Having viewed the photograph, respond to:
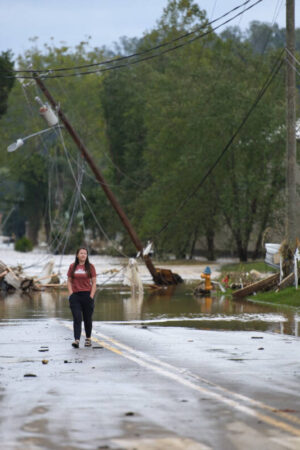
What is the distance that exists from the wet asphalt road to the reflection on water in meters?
3.34

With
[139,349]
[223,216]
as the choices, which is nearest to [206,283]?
[139,349]

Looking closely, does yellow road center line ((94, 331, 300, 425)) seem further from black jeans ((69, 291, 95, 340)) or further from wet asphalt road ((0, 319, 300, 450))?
black jeans ((69, 291, 95, 340))

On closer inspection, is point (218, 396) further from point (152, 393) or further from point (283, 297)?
point (283, 297)

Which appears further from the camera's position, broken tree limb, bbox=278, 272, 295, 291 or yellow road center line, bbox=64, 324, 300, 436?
broken tree limb, bbox=278, 272, 295, 291

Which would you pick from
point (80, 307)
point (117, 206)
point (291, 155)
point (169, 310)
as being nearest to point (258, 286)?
point (291, 155)

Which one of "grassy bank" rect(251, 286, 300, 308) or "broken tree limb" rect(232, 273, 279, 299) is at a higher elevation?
"broken tree limb" rect(232, 273, 279, 299)

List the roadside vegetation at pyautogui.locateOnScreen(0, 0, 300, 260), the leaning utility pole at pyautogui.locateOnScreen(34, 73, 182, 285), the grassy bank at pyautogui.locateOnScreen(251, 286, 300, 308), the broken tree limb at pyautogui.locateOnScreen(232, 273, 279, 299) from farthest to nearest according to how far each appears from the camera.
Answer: the roadside vegetation at pyautogui.locateOnScreen(0, 0, 300, 260) → the leaning utility pole at pyautogui.locateOnScreen(34, 73, 182, 285) → the broken tree limb at pyautogui.locateOnScreen(232, 273, 279, 299) → the grassy bank at pyautogui.locateOnScreen(251, 286, 300, 308)

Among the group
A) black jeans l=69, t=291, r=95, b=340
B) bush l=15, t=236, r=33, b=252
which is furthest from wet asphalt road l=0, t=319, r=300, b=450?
bush l=15, t=236, r=33, b=252

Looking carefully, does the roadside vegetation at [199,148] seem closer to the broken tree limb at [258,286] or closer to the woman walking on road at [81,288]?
the broken tree limb at [258,286]

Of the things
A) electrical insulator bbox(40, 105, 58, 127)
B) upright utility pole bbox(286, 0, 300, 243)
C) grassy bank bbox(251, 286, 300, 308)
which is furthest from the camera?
electrical insulator bbox(40, 105, 58, 127)

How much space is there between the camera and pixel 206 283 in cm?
3288

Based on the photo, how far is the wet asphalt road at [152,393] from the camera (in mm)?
8641

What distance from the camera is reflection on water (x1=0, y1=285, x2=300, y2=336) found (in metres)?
21.1

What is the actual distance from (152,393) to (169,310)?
48.7ft
